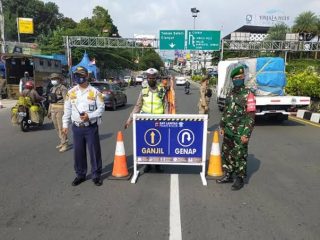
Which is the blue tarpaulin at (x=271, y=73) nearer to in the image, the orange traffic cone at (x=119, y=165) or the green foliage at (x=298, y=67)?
the orange traffic cone at (x=119, y=165)

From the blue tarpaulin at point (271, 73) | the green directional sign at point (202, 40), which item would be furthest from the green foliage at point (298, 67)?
the blue tarpaulin at point (271, 73)

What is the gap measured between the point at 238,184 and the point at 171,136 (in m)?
1.32

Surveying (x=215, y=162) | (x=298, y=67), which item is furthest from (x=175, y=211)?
(x=298, y=67)

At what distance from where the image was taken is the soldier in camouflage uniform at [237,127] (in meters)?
5.59

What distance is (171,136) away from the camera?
6.07 meters

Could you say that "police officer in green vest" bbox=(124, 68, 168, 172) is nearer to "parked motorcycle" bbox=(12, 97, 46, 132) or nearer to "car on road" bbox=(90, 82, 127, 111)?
"parked motorcycle" bbox=(12, 97, 46, 132)

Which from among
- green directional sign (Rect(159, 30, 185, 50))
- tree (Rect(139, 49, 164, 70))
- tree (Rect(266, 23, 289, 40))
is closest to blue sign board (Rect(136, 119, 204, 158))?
green directional sign (Rect(159, 30, 185, 50))

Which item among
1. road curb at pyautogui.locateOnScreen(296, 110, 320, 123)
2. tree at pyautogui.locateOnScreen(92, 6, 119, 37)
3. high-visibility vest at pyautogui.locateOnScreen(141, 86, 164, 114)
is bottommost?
road curb at pyautogui.locateOnScreen(296, 110, 320, 123)

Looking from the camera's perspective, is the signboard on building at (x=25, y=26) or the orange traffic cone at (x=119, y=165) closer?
the orange traffic cone at (x=119, y=165)

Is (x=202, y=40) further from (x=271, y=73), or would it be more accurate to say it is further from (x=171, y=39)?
(x=271, y=73)

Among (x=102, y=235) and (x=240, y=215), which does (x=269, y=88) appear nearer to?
(x=240, y=215)

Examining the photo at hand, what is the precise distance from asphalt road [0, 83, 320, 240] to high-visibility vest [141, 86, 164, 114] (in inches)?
45.2

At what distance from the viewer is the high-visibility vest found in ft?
21.0

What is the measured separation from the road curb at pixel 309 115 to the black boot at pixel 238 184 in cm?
963
